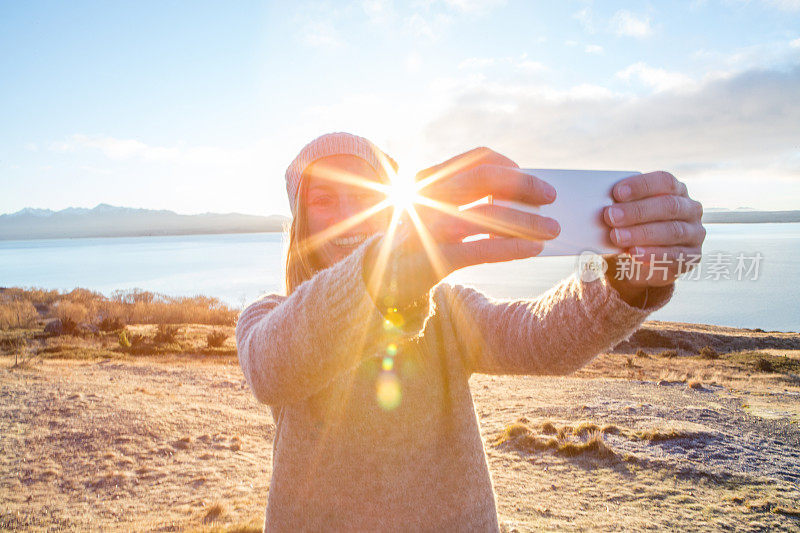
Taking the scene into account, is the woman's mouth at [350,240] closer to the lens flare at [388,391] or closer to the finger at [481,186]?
the lens flare at [388,391]

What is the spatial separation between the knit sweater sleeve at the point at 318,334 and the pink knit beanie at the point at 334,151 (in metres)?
1.08

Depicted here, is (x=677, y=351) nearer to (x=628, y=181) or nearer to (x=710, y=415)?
(x=710, y=415)

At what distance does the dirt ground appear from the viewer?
848cm

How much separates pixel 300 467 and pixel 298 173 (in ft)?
5.05

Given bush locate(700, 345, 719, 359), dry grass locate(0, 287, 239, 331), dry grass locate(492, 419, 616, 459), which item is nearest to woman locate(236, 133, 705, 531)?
dry grass locate(492, 419, 616, 459)

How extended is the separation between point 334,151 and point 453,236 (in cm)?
145

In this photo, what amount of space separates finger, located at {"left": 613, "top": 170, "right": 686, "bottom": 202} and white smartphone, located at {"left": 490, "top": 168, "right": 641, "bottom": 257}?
47 millimetres

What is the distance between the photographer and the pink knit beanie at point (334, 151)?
254 cm

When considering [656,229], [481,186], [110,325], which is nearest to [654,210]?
[656,229]

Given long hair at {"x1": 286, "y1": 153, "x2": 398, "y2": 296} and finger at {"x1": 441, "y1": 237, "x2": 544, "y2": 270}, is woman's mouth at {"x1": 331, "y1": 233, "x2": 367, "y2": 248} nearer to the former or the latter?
long hair at {"x1": 286, "y1": 153, "x2": 398, "y2": 296}

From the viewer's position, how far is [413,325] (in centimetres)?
138

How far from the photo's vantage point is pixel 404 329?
4.50ft

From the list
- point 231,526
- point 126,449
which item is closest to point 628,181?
point 231,526

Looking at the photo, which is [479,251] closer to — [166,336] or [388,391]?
[388,391]
